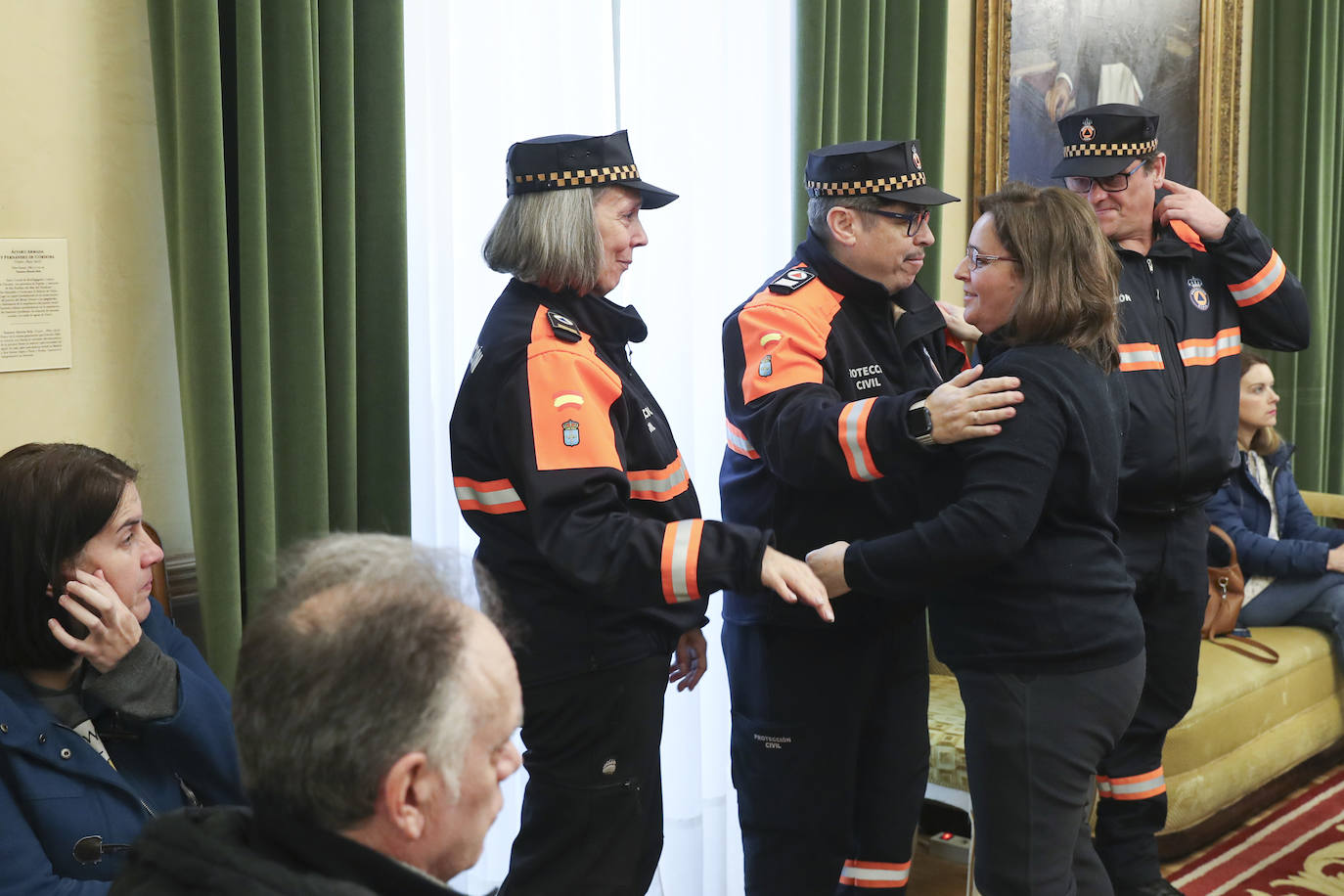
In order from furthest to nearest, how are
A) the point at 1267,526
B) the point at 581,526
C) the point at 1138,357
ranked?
the point at 1267,526
the point at 1138,357
the point at 581,526

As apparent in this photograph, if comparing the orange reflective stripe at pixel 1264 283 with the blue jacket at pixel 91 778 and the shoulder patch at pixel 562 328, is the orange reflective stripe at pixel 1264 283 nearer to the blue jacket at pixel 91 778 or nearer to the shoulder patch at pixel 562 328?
the shoulder patch at pixel 562 328

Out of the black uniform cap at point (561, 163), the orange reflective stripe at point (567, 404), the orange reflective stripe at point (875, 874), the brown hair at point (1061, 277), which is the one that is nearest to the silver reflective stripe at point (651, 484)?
the orange reflective stripe at point (567, 404)

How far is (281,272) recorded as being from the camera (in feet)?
7.34

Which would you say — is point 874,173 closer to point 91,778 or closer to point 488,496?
point 488,496

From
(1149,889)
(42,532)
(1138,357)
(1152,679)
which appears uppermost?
(1138,357)

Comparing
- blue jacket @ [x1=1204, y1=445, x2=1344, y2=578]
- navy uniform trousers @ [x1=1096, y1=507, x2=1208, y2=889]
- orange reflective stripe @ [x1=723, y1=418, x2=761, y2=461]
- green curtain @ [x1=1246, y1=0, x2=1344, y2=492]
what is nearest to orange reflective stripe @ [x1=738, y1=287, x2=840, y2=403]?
orange reflective stripe @ [x1=723, y1=418, x2=761, y2=461]

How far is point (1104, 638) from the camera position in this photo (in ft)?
6.50

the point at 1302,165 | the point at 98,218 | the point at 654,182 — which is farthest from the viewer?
the point at 1302,165

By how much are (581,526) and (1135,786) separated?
169 centimetres

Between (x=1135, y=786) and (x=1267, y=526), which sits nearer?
(x=1135, y=786)

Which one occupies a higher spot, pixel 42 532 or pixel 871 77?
pixel 871 77

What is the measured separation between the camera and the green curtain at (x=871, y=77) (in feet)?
10.5

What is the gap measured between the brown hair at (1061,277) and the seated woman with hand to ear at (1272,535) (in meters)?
2.05

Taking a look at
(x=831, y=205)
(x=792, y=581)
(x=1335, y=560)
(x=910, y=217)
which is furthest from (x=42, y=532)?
(x=1335, y=560)
